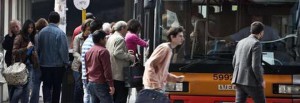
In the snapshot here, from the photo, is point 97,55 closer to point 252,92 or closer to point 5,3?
point 252,92

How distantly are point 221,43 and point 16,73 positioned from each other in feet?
11.0

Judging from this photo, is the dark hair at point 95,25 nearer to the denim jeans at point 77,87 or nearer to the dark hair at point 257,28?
the denim jeans at point 77,87

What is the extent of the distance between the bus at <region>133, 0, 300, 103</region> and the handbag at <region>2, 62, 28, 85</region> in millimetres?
2286

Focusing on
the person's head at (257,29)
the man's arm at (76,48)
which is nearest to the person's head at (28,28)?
the man's arm at (76,48)

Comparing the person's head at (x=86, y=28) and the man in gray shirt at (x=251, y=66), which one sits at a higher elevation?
the person's head at (x=86, y=28)

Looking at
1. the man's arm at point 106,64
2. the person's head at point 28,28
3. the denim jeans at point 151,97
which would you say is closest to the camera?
the denim jeans at point 151,97

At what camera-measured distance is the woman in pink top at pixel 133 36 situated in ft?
36.1

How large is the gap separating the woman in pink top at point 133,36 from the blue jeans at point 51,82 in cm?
119

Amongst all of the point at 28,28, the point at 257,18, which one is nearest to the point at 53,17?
the point at 28,28

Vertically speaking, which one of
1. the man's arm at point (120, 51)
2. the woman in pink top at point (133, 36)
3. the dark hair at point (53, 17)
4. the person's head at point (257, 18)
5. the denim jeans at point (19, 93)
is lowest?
the denim jeans at point (19, 93)

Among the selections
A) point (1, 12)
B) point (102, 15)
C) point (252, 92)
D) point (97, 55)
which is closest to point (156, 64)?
point (97, 55)

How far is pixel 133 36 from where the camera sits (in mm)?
11172

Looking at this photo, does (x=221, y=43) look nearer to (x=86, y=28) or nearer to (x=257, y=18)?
(x=257, y=18)

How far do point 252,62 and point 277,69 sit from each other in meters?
0.69
